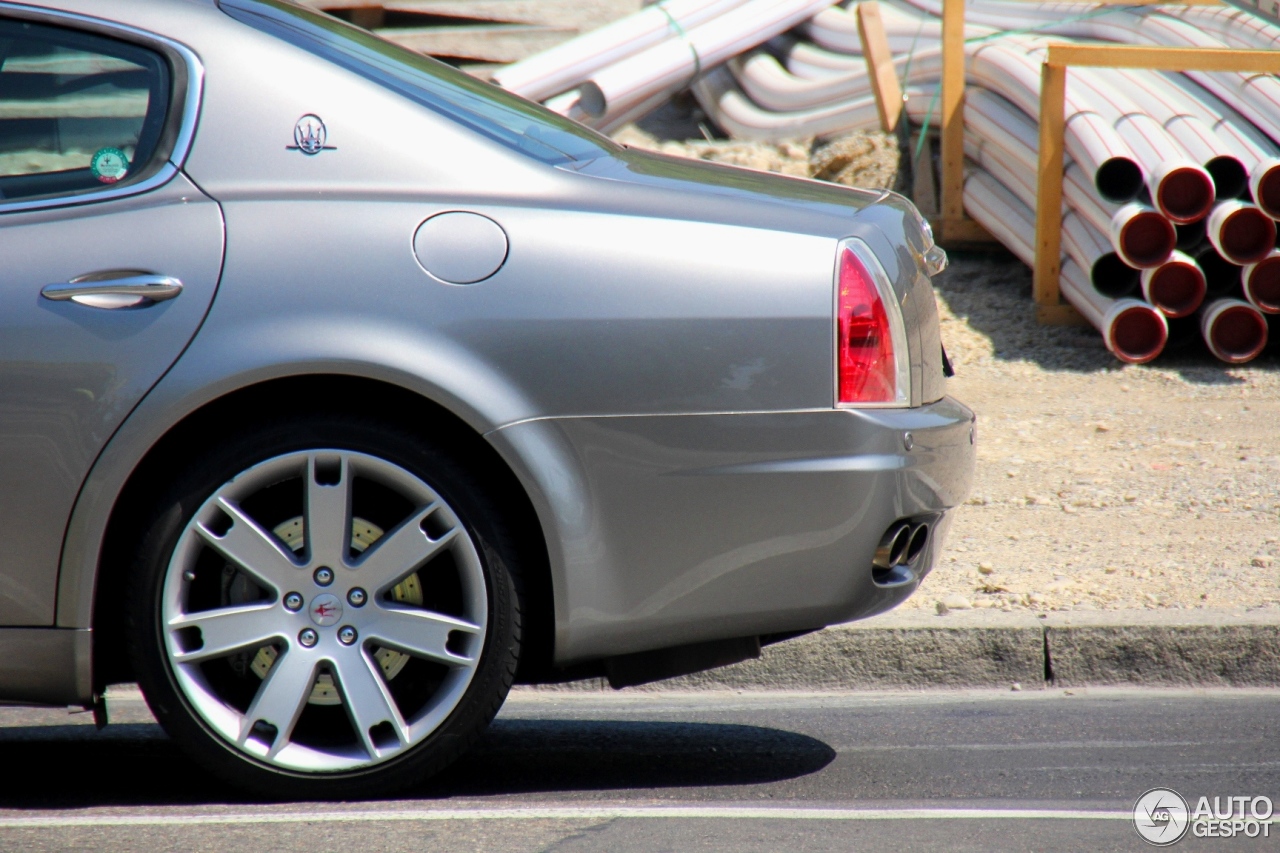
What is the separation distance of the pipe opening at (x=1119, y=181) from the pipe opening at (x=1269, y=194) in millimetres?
568

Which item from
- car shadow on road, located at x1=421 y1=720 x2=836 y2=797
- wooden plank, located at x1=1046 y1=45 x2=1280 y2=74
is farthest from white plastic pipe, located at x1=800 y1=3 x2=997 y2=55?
car shadow on road, located at x1=421 y1=720 x2=836 y2=797

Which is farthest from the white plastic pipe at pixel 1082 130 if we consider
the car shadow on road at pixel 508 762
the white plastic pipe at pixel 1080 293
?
the car shadow on road at pixel 508 762

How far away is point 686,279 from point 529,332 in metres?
0.37

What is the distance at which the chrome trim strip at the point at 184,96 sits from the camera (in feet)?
10.9

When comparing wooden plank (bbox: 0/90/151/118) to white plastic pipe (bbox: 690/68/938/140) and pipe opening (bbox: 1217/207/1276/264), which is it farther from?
white plastic pipe (bbox: 690/68/938/140)

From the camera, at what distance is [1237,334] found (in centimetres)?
799

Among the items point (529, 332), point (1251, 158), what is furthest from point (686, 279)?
point (1251, 158)

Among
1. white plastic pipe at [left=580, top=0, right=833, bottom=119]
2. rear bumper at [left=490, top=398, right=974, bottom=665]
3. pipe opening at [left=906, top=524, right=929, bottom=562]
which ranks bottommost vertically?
white plastic pipe at [left=580, top=0, right=833, bottom=119]

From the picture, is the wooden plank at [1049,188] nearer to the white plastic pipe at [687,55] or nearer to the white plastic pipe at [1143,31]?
the white plastic pipe at [1143,31]

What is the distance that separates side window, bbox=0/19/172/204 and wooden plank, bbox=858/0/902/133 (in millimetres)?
7274

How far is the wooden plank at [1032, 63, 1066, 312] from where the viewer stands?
821 cm

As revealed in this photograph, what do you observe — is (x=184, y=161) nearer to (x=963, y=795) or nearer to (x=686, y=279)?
(x=686, y=279)

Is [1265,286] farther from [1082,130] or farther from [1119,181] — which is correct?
[1082,130]

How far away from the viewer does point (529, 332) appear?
330 cm
